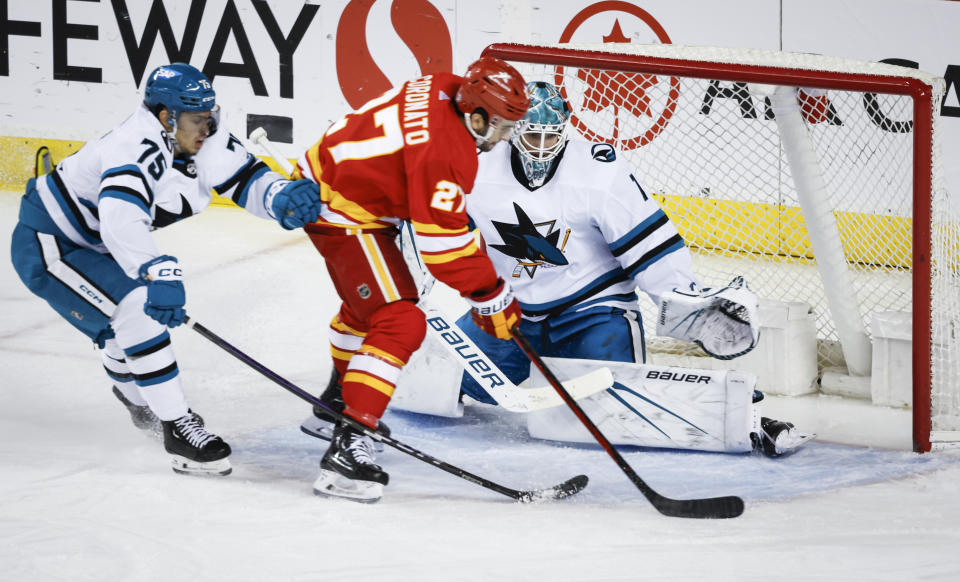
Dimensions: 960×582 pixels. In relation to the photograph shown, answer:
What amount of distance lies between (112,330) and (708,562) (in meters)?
1.48

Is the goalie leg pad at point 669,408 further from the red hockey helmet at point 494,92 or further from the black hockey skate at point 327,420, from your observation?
the red hockey helmet at point 494,92

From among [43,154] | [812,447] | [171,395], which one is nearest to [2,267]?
[43,154]

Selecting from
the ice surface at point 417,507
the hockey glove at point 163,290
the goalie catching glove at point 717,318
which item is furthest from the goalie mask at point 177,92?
the goalie catching glove at point 717,318

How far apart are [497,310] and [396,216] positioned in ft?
1.02

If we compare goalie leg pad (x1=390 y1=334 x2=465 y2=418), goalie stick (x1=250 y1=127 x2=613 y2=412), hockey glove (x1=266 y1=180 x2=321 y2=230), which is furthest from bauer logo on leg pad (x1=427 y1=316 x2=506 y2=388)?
hockey glove (x1=266 y1=180 x2=321 y2=230)

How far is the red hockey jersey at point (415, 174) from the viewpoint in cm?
235

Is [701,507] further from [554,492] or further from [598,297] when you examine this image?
[598,297]

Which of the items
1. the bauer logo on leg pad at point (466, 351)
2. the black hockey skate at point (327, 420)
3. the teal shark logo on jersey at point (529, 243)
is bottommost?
the black hockey skate at point (327, 420)

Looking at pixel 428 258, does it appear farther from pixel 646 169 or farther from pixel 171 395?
pixel 646 169

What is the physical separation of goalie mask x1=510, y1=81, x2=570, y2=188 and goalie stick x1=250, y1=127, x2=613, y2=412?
42 cm

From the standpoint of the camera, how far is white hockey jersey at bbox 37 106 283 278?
2.45 m

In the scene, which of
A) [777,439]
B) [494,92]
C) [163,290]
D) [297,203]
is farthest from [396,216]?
[777,439]

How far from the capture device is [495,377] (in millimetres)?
2873

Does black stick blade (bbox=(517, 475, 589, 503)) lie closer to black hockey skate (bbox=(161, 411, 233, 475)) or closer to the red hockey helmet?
black hockey skate (bbox=(161, 411, 233, 475))
